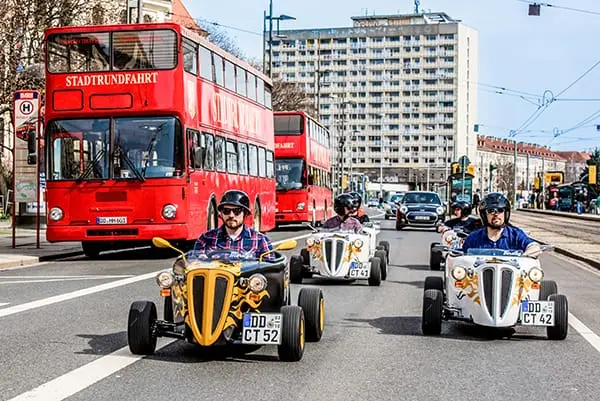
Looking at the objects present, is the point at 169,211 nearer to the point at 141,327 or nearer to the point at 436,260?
the point at 436,260

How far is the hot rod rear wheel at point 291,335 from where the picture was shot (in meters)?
7.91

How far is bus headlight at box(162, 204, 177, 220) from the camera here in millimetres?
20172

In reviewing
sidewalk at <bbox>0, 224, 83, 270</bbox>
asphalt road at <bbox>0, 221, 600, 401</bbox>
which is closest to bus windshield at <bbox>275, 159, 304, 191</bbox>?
sidewalk at <bbox>0, 224, 83, 270</bbox>

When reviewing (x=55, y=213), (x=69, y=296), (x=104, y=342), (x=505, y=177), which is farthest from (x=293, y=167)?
(x=505, y=177)

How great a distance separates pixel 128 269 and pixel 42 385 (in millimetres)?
11978

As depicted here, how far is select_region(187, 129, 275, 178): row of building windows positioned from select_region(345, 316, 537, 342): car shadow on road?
1012cm

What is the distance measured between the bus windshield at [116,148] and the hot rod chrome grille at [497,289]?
11.6 metres

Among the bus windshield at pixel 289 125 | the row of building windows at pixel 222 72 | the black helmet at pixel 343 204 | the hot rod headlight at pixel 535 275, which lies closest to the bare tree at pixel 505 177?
the bus windshield at pixel 289 125

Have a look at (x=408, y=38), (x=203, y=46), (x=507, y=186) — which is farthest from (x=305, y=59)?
(x=203, y=46)

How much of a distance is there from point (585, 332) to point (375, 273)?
526 cm

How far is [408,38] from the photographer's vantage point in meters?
166

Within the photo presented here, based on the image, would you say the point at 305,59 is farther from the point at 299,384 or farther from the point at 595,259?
the point at 299,384

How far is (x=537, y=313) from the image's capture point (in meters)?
9.37

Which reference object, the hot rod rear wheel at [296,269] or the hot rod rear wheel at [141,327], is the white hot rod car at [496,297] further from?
the hot rod rear wheel at [296,269]
